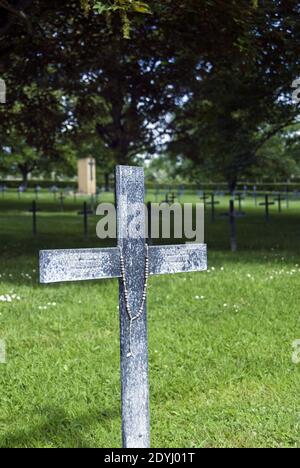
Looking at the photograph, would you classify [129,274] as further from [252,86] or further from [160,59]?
[160,59]

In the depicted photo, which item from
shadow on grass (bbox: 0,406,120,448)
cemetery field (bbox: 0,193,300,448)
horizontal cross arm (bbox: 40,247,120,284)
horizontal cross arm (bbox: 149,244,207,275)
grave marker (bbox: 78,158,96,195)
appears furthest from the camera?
grave marker (bbox: 78,158,96,195)

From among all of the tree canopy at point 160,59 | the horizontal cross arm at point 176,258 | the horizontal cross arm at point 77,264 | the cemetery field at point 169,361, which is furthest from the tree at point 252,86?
the horizontal cross arm at point 77,264

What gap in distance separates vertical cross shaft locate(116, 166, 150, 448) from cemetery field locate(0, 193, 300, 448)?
2.05 feet

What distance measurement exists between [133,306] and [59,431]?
56.2 inches

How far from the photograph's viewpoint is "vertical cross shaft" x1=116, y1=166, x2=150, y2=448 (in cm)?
387

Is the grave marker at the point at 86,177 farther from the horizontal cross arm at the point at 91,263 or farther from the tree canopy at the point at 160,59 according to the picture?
the horizontal cross arm at the point at 91,263

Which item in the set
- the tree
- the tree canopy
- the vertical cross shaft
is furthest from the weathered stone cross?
the tree

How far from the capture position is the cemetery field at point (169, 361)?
4676 millimetres

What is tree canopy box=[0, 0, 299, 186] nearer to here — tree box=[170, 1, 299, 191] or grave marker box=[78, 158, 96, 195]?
tree box=[170, 1, 299, 191]

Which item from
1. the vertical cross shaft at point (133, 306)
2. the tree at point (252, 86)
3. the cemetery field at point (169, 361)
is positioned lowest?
the cemetery field at point (169, 361)

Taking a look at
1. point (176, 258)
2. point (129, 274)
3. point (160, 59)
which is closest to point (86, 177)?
point (160, 59)

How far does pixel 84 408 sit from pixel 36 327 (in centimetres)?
257

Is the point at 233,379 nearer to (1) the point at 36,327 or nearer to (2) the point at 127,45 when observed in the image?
(1) the point at 36,327
